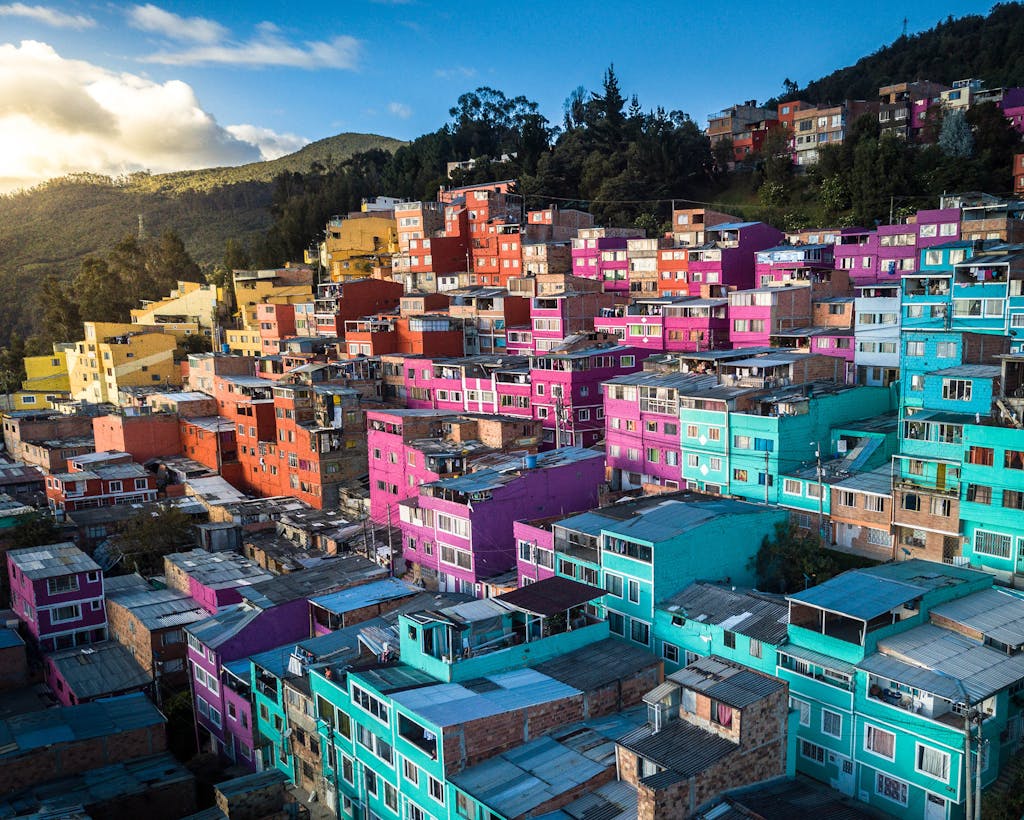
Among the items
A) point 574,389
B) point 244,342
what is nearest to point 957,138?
point 574,389

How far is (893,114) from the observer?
59.1 m

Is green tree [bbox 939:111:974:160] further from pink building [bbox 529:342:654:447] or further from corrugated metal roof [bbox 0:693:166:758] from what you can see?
corrugated metal roof [bbox 0:693:166:758]

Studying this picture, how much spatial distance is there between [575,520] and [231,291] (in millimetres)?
49133

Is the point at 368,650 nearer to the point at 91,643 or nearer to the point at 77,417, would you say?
the point at 91,643

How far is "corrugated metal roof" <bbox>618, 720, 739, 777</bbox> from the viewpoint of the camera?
14062 mm

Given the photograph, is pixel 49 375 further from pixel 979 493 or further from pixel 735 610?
pixel 979 493

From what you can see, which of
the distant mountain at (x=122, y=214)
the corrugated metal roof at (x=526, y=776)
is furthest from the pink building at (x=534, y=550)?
the distant mountain at (x=122, y=214)

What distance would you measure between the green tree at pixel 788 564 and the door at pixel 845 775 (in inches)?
236

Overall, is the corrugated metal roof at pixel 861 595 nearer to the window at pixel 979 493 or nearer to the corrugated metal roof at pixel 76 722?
the window at pixel 979 493

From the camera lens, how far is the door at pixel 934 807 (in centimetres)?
1571

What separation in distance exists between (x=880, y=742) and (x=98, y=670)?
68.8 feet

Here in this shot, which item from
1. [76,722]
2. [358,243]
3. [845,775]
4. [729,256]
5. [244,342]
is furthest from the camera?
[358,243]

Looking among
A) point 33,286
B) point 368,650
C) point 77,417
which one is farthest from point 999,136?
point 33,286

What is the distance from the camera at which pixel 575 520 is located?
23625mm
